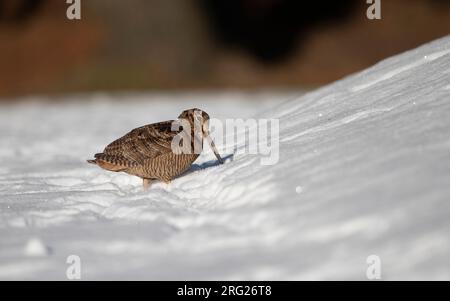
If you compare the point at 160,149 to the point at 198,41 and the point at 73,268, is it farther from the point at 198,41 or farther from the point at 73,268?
the point at 198,41

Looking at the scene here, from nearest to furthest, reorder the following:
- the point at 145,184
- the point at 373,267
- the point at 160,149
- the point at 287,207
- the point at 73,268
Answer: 1. the point at 373,267
2. the point at 73,268
3. the point at 287,207
4. the point at 160,149
5. the point at 145,184

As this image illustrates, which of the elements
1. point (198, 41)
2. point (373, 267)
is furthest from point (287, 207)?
point (198, 41)

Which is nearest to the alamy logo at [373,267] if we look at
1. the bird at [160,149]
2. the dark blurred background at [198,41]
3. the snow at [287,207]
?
the snow at [287,207]

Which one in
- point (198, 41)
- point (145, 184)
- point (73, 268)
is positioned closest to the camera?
point (73, 268)

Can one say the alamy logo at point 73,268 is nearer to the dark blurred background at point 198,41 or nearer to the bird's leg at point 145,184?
the bird's leg at point 145,184

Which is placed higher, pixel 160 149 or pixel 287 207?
pixel 160 149

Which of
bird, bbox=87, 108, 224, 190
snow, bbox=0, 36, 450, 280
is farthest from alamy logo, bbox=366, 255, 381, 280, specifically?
bird, bbox=87, 108, 224, 190

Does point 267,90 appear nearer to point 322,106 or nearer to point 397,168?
point 322,106
